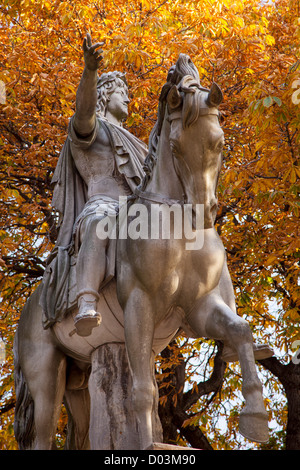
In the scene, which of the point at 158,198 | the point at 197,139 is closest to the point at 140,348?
the point at 158,198

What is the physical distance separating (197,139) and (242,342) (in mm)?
1409

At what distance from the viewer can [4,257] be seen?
10703mm

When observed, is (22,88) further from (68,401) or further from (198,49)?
(68,401)

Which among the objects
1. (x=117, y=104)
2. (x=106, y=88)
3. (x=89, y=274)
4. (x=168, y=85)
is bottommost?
(x=89, y=274)

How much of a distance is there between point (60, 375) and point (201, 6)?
685cm

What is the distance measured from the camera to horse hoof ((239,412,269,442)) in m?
4.84

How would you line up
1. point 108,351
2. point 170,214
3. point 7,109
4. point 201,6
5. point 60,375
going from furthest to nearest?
1. point 201,6
2. point 7,109
3. point 60,375
4. point 108,351
5. point 170,214

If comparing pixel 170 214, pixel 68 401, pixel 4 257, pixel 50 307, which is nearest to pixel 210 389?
pixel 4 257

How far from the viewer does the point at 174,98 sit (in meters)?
5.27

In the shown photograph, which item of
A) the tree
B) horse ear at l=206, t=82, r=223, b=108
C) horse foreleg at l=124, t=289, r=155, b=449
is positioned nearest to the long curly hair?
horse ear at l=206, t=82, r=223, b=108

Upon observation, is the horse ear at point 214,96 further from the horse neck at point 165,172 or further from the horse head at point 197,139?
the horse neck at point 165,172

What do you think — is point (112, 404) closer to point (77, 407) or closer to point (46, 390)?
point (46, 390)

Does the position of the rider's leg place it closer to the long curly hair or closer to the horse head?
the horse head

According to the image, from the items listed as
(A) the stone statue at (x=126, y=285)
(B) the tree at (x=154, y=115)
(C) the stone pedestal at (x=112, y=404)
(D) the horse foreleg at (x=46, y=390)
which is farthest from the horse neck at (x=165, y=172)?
(B) the tree at (x=154, y=115)
